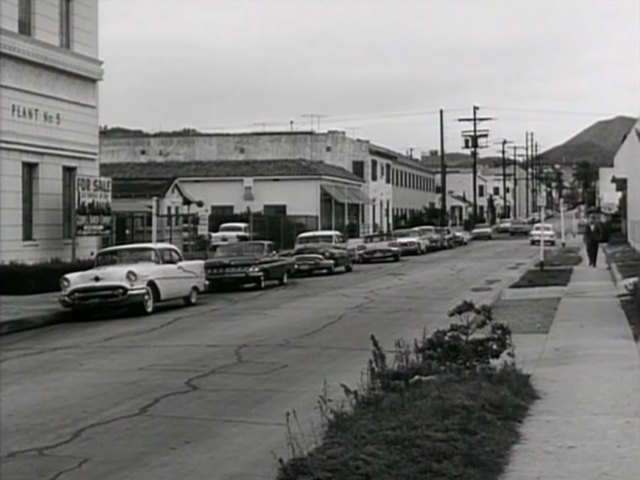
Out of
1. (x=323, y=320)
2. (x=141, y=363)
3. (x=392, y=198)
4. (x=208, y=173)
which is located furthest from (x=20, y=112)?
(x=392, y=198)

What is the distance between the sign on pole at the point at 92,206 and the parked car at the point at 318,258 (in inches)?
295

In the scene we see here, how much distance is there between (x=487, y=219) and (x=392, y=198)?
109 ft

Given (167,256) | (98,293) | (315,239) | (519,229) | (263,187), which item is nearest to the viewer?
(98,293)

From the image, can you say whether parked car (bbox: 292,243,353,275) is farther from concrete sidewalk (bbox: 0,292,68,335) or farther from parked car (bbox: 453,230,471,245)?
parked car (bbox: 453,230,471,245)

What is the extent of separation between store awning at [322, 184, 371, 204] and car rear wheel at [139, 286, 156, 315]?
160 ft

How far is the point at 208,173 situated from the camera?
7412 cm

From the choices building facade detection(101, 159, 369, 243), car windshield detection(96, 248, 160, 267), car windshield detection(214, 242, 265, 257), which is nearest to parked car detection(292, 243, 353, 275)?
car windshield detection(214, 242, 265, 257)

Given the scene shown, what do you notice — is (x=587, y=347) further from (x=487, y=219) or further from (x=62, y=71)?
(x=487, y=219)

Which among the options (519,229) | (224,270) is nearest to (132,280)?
(224,270)

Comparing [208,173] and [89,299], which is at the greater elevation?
[208,173]

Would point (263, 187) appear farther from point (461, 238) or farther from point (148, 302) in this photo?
point (148, 302)

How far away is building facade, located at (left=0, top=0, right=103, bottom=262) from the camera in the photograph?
32000 millimetres

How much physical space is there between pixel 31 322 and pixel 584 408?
14385mm

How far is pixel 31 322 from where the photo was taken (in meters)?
23.2
